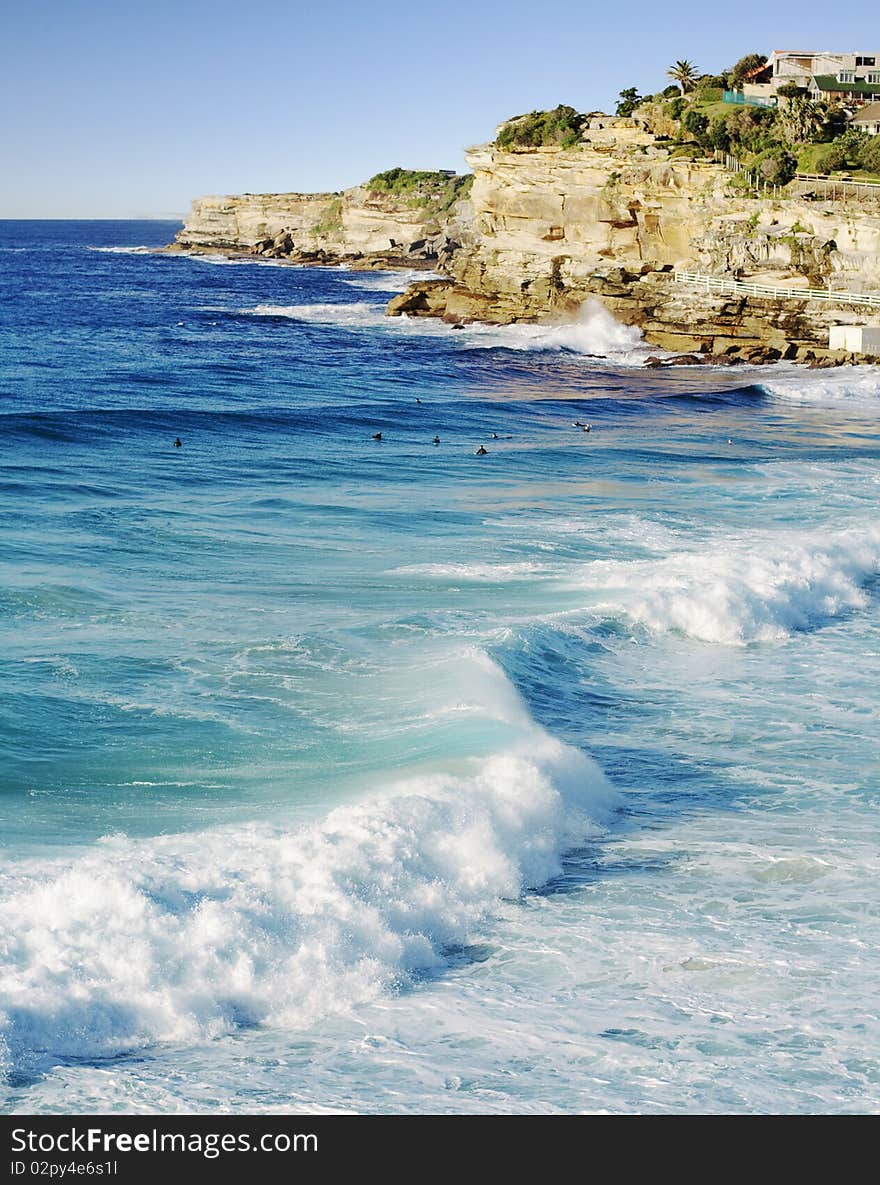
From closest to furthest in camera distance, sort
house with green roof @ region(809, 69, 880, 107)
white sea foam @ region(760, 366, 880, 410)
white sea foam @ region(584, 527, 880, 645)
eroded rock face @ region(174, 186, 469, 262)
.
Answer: white sea foam @ region(584, 527, 880, 645) → white sea foam @ region(760, 366, 880, 410) → house with green roof @ region(809, 69, 880, 107) → eroded rock face @ region(174, 186, 469, 262)

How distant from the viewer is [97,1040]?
25.7 ft

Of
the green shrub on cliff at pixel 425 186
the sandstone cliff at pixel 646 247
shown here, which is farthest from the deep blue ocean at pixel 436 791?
the green shrub on cliff at pixel 425 186

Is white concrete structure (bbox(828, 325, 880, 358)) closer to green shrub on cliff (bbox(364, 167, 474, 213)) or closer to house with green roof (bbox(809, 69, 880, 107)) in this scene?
house with green roof (bbox(809, 69, 880, 107))

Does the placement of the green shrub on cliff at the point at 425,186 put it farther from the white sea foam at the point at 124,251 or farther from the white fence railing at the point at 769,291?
the white fence railing at the point at 769,291

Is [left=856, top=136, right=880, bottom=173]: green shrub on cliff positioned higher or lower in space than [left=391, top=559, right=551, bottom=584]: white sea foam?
higher

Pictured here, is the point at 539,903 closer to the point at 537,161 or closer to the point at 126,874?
the point at 126,874

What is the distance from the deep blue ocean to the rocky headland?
30749 millimetres

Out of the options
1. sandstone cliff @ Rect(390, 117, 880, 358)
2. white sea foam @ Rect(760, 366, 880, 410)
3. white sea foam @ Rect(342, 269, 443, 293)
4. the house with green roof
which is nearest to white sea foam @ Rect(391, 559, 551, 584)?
white sea foam @ Rect(760, 366, 880, 410)

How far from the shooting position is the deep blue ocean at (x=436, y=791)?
781cm

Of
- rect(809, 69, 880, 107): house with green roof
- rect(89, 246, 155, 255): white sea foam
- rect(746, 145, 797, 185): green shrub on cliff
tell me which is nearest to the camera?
rect(746, 145, 797, 185): green shrub on cliff

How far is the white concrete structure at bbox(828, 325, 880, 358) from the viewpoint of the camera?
52.2 meters

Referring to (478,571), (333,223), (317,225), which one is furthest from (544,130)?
(317,225)

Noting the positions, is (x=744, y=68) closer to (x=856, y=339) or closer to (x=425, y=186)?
(x=856, y=339)

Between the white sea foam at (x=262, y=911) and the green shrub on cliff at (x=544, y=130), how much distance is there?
72204 mm
